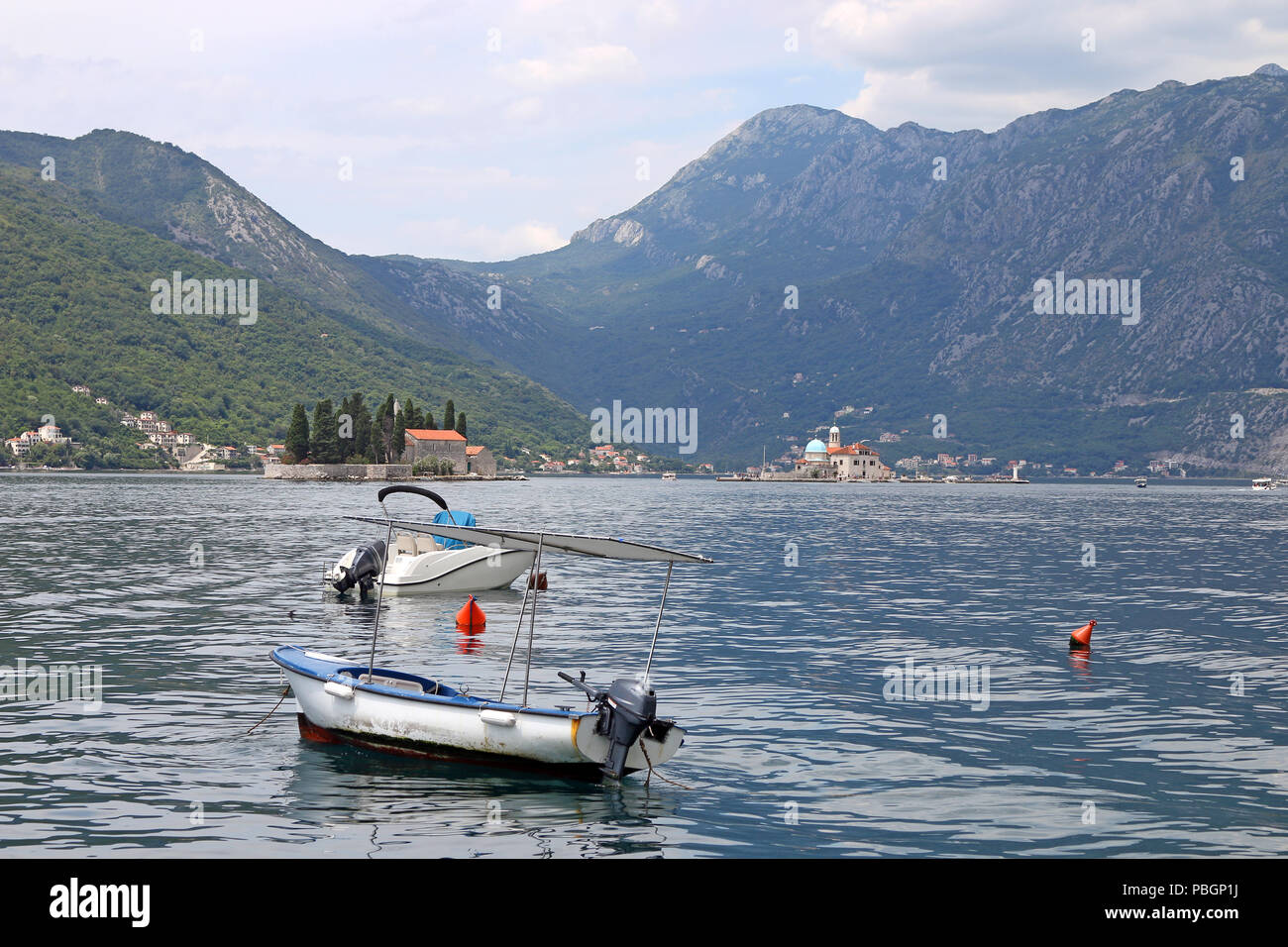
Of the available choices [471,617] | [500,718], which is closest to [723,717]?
[500,718]

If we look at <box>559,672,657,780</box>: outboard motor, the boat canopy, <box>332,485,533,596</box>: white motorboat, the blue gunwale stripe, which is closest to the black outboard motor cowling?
<box>559,672,657,780</box>: outboard motor

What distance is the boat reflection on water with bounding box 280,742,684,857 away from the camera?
1606 cm

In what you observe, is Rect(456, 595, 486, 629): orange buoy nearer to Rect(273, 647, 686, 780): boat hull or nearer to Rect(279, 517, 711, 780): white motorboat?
Rect(279, 517, 711, 780): white motorboat

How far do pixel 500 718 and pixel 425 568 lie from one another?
99.1ft

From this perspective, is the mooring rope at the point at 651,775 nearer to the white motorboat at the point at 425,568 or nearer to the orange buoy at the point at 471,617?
the orange buoy at the point at 471,617

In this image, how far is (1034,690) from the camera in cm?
2781

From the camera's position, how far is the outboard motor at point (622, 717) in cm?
1848

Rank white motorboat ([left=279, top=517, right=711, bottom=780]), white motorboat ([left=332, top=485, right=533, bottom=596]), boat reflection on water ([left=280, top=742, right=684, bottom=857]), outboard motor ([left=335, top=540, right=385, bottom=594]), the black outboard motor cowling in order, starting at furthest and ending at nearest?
white motorboat ([left=332, top=485, right=533, bottom=596])
outboard motor ([left=335, top=540, right=385, bottom=594])
white motorboat ([left=279, top=517, right=711, bottom=780])
the black outboard motor cowling
boat reflection on water ([left=280, top=742, right=684, bottom=857])

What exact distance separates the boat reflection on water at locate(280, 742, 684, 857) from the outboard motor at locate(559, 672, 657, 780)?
0.63 m

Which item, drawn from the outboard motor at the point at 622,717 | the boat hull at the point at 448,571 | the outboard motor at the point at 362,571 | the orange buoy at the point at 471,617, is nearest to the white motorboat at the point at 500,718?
the outboard motor at the point at 622,717

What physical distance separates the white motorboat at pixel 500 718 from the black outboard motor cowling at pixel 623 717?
17 mm
